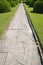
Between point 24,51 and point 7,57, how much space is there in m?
0.96

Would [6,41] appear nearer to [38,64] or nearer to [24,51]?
[24,51]

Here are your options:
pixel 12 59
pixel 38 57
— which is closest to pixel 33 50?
pixel 38 57

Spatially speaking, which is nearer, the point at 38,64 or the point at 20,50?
the point at 38,64

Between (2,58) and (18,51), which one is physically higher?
(2,58)

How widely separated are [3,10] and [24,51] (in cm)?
1873

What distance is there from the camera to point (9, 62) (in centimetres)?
649

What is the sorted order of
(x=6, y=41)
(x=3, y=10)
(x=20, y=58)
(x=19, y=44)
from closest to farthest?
1. (x=20, y=58)
2. (x=19, y=44)
3. (x=6, y=41)
4. (x=3, y=10)

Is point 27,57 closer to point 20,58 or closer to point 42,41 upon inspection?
point 20,58

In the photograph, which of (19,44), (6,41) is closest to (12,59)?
(19,44)

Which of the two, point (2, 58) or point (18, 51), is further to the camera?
point (18, 51)

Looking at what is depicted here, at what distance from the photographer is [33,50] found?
7.87m

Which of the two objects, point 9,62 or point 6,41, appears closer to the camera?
point 9,62

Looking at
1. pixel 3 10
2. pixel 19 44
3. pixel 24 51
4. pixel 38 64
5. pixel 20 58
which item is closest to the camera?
pixel 38 64

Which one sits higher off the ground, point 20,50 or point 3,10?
point 20,50
